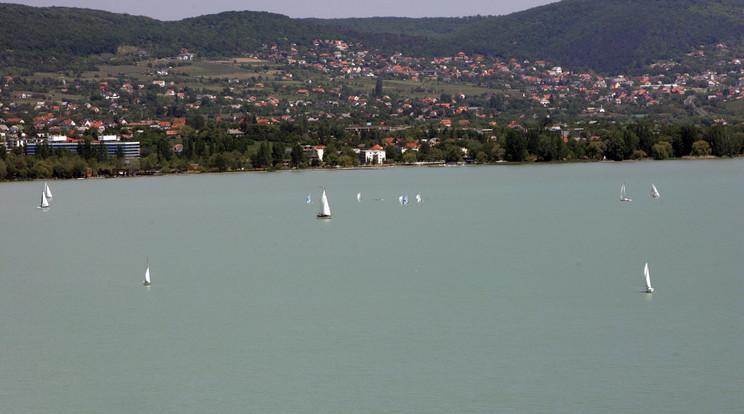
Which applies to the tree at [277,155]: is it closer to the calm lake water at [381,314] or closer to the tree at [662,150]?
the tree at [662,150]

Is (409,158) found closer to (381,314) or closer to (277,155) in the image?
(277,155)

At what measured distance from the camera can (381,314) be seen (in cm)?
2291

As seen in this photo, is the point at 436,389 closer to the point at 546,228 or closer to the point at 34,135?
the point at 546,228

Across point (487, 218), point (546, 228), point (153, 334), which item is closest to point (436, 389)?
point (153, 334)

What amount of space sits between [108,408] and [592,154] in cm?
10041

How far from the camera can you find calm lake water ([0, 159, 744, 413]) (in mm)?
16828

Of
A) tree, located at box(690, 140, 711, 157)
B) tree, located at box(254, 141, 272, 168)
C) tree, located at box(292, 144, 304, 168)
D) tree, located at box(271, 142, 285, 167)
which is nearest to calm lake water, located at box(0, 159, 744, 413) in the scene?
tree, located at box(254, 141, 272, 168)

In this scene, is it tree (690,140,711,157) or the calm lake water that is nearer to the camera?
the calm lake water

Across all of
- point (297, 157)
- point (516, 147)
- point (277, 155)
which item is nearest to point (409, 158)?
point (516, 147)

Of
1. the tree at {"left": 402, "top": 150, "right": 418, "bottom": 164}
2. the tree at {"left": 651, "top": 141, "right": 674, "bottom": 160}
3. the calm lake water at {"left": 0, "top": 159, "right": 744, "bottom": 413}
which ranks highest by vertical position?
the tree at {"left": 651, "top": 141, "right": 674, "bottom": 160}

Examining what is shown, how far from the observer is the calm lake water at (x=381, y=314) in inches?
663

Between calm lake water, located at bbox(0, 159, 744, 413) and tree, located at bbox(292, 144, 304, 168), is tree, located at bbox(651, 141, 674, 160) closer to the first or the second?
tree, located at bbox(292, 144, 304, 168)

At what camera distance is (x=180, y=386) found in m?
17.5

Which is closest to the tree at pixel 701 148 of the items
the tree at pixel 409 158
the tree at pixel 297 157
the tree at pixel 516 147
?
the tree at pixel 516 147
